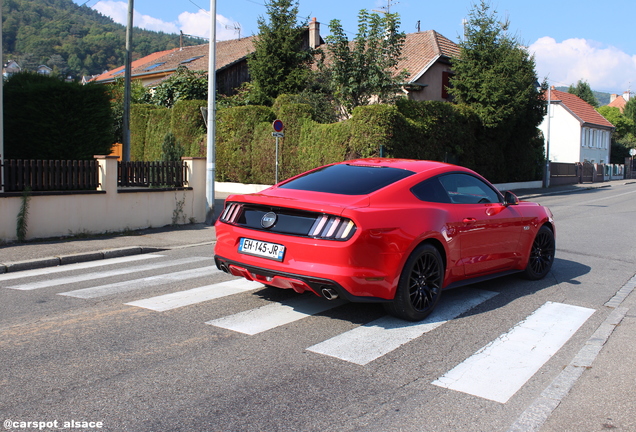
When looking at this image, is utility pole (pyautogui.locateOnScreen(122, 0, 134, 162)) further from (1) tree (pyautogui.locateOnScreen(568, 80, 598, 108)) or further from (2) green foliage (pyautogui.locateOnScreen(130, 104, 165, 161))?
(1) tree (pyautogui.locateOnScreen(568, 80, 598, 108))

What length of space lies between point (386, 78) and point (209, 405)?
68.4 ft

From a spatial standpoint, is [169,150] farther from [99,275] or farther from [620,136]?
[620,136]

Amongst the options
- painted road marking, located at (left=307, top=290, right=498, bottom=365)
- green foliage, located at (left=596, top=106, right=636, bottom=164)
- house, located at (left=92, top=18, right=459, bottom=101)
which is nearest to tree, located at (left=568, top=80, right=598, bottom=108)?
green foliage, located at (left=596, top=106, right=636, bottom=164)

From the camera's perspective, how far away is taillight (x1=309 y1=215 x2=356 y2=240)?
505 cm

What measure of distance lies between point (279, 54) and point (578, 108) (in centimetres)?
4016

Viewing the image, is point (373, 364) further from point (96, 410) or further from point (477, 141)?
point (477, 141)

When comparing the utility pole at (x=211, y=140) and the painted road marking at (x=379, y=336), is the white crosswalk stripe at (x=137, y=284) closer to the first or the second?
the painted road marking at (x=379, y=336)

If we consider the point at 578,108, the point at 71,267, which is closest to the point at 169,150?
the point at 71,267

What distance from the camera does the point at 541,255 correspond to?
7.85m

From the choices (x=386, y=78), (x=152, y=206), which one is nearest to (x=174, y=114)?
(x=386, y=78)

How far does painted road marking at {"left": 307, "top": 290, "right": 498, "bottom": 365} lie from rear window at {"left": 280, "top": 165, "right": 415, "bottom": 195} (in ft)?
4.21

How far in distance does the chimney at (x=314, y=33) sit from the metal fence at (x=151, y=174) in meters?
27.2

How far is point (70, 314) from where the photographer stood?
571 cm

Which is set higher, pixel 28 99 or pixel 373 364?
pixel 28 99
